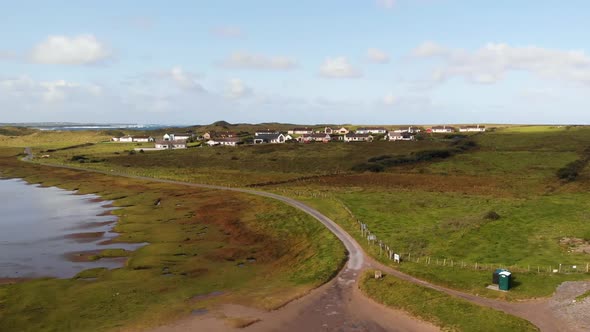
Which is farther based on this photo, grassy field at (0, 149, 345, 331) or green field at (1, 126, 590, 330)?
green field at (1, 126, 590, 330)

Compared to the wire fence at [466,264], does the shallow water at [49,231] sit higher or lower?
lower

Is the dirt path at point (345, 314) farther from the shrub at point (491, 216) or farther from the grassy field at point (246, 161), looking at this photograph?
the grassy field at point (246, 161)

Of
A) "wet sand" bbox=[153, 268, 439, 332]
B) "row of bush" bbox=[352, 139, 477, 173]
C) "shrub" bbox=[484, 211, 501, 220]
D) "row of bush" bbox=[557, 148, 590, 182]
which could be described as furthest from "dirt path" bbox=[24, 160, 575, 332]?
"row of bush" bbox=[352, 139, 477, 173]

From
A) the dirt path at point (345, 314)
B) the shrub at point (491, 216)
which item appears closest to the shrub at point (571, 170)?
the shrub at point (491, 216)

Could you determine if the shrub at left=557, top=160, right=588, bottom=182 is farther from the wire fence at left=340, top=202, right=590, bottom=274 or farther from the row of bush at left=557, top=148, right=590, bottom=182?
the wire fence at left=340, top=202, right=590, bottom=274

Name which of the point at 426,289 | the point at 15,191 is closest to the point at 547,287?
the point at 426,289

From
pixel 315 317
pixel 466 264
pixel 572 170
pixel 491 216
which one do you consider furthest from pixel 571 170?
pixel 315 317
